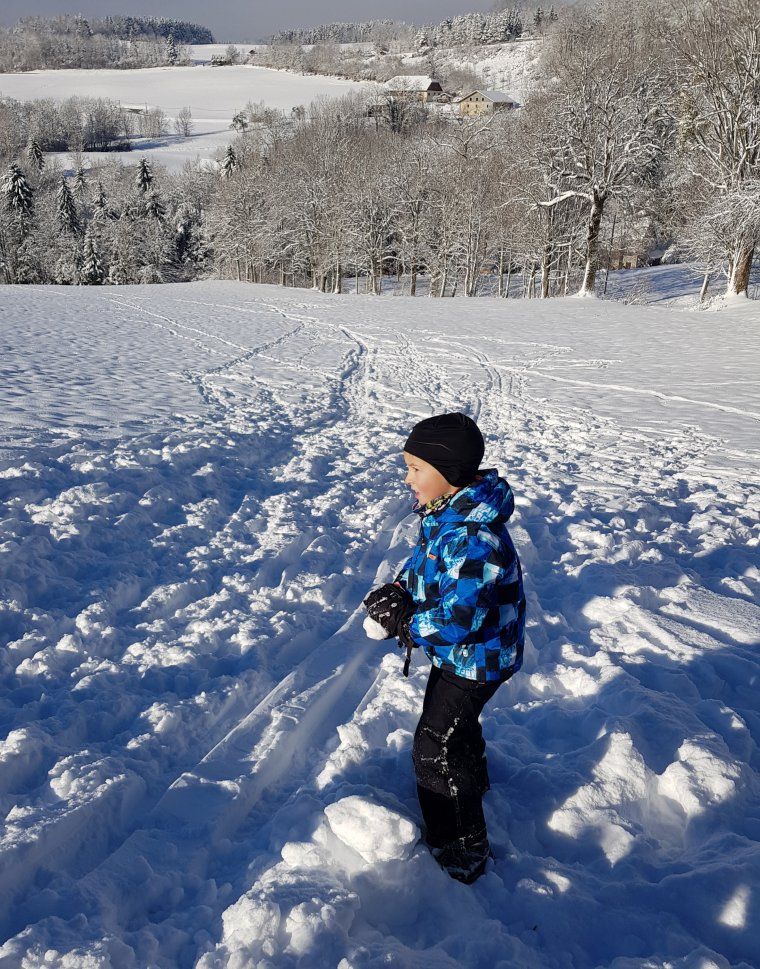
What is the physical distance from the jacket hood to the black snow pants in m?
0.62

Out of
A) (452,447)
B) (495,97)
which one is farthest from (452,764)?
(495,97)

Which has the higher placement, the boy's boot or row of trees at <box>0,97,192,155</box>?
row of trees at <box>0,97,192,155</box>

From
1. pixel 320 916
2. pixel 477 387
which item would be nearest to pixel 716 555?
pixel 320 916

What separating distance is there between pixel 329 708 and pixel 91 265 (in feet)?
193

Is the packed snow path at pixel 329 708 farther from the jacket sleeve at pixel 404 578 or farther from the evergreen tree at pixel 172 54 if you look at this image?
the evergreen tree at pixel 172 54

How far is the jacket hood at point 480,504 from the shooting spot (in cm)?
223

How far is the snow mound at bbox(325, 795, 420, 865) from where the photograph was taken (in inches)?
89.0

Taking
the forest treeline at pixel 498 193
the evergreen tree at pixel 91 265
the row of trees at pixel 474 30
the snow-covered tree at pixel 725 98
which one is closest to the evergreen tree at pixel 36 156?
the forest treeline at pixel 498 193

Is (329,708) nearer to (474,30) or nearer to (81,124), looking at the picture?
(81,124)

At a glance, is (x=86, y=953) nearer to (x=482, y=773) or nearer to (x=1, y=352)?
(x=482, y=773)

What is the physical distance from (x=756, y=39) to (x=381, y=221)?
77.7ft

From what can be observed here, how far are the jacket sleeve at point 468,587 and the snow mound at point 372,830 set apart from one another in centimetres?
72

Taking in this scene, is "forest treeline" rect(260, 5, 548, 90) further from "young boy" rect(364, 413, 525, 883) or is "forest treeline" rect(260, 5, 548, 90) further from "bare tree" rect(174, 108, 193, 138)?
"young boy" rect(364, 413, 525, 883)

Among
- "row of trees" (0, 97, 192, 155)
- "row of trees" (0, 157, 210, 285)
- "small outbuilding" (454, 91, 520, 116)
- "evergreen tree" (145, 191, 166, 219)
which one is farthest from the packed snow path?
"row of trees" (0, 97, 192, 155)
